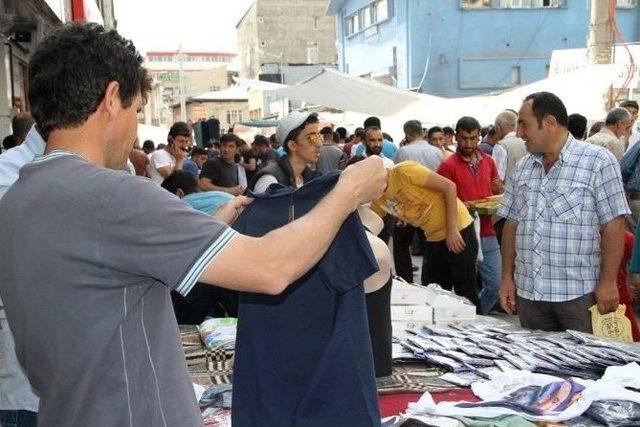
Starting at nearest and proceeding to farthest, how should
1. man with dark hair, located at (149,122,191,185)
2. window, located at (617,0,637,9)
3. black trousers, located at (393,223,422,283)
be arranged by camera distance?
black trousers, located at (393,223,422,283)
man with dark hair, located at (149,122,191,185)
window, located at (617,0,637,9)

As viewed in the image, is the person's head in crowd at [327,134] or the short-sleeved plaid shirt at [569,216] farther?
the person's head in crowd at [327,134]

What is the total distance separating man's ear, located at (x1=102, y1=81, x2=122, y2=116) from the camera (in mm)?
1560

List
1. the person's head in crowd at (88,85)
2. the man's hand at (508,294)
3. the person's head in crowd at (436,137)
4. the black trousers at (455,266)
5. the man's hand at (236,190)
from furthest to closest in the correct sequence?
1. the person's head in crowd at (436,137)
2. the man's hand at (236,190)
3. the black trousers at (455,266)
4. the man's hand at (508,294)
5. the person's head in crowd at (88,85)

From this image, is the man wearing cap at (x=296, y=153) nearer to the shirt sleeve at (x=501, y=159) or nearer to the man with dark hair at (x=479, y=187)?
the man with dark hair at (x=479, y=187)

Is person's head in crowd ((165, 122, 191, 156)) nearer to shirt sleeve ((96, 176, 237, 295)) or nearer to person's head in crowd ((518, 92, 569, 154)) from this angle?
person's head in crowd ((518, 92, 569, 154))

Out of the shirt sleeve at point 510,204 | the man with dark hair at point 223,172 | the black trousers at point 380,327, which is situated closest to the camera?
the black trousers at point 380,327

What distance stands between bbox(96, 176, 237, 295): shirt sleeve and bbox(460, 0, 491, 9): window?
2885cm

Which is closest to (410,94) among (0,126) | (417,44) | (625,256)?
(0,126)

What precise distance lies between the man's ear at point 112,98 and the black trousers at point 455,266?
4.40m

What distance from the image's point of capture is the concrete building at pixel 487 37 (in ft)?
93.9

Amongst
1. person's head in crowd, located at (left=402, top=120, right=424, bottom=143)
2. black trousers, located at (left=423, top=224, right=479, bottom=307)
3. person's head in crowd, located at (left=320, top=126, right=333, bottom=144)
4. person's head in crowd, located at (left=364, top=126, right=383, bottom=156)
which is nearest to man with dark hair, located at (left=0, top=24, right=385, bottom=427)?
black trousers, located at (left=423, top=224, right=479, bottom=307)

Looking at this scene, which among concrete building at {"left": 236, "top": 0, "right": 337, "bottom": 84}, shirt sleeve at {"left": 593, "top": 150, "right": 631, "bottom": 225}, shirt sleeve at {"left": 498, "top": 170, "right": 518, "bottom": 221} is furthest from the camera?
concrete building at {"left": 236, "top": 0, "right": 337, "bottom": 84}

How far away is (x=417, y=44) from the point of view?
28.8 metres

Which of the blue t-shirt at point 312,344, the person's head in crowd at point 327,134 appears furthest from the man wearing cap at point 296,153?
the person's head in crowd at point 327,134
